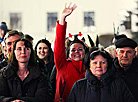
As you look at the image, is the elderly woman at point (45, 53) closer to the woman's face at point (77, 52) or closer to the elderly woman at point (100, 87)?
the woman's face at point (77, 52)

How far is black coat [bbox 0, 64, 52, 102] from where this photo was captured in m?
4.30

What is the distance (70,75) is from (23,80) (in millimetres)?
799

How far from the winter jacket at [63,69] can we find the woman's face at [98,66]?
635mm

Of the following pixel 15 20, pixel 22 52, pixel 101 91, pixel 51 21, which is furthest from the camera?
pixel 51 21

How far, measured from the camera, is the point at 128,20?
79.5 ft

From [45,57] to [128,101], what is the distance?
257 centimetres

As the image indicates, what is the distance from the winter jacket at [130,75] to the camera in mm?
4727

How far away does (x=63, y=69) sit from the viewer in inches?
195

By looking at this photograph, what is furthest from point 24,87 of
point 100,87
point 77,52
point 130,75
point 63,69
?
point 130,75

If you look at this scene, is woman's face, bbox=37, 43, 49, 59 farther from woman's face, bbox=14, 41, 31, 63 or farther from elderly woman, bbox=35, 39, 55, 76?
woman's face, bbox=14, 41, 31, 63

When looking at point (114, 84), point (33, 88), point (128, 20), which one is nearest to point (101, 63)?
point (114, 84)

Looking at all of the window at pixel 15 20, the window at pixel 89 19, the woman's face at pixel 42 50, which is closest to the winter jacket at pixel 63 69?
the woman's face at pixel 42 50

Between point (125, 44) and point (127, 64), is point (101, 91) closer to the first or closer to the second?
point (127, 64)

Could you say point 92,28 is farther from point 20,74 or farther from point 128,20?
point 20,74
